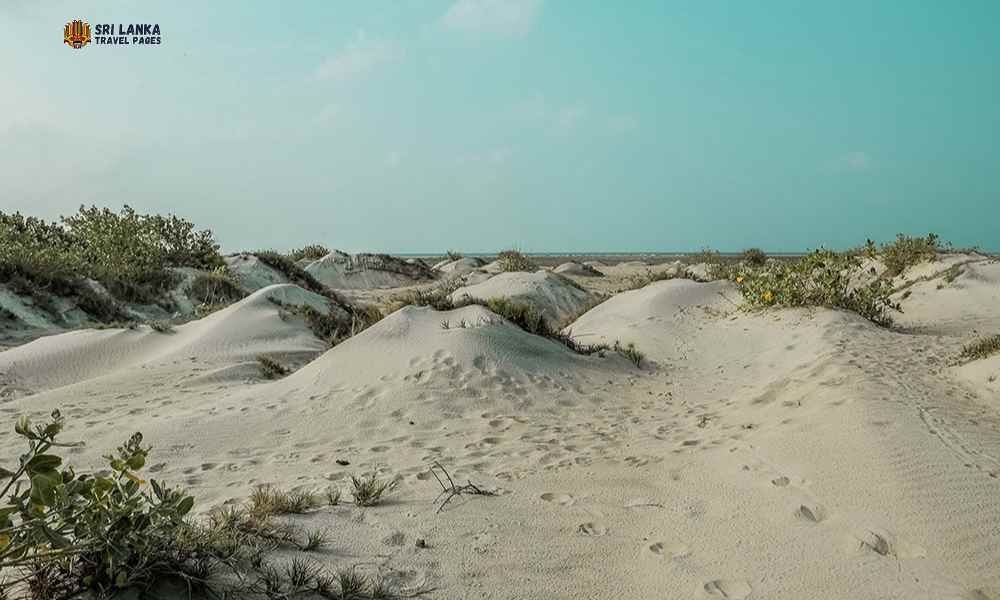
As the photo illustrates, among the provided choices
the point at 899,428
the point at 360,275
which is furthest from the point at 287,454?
the point at 360,275

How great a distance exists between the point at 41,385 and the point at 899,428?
29.3ft

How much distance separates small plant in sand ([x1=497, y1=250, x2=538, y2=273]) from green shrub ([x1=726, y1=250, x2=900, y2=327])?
39.8ft

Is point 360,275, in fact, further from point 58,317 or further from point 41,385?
point 41,385

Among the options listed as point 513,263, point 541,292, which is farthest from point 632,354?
point 513,263

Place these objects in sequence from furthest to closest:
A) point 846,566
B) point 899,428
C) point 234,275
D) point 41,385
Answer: point 234,275 → point 41,385 → point 899,428 → point 846,566

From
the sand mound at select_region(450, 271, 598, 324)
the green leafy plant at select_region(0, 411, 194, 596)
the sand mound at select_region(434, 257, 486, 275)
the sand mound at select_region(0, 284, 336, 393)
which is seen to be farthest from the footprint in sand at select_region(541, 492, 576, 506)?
the sand mound at select_region(434, 257, 486, 275)

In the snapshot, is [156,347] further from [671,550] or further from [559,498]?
[671,550]

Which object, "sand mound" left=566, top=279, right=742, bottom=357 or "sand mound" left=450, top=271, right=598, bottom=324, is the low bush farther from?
"sand mound" left=450, top=271, right=598, bottom=324

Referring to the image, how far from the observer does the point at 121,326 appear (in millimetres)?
10234

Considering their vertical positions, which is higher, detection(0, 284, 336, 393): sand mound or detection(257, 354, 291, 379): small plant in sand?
detection(0, 284, 336, 393): sand mound

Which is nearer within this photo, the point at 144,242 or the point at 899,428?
the point at 899,428

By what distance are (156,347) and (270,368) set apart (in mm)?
2169

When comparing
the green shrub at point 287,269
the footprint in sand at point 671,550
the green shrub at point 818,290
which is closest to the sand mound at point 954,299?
the green shrub at point 818,290

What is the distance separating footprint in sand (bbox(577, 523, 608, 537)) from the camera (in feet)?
11.8
